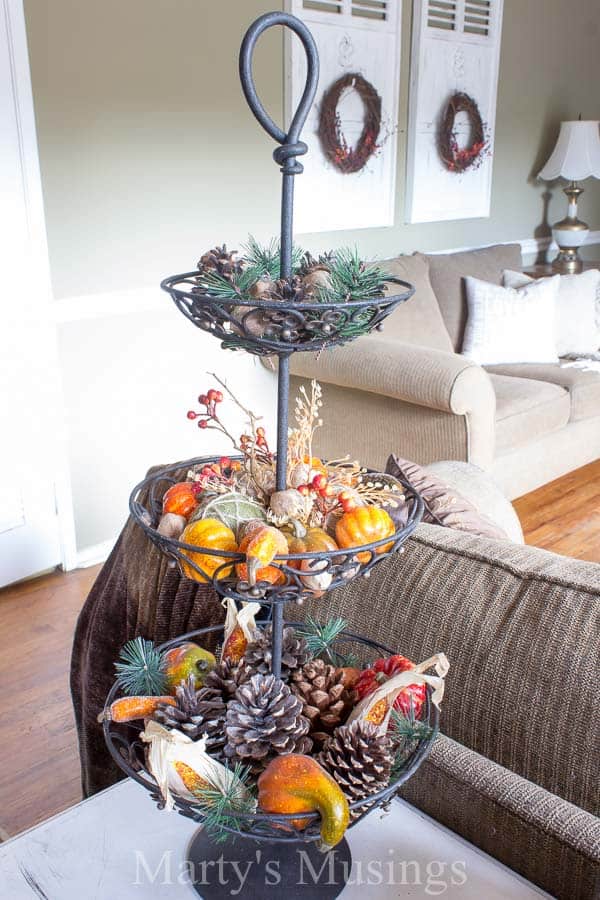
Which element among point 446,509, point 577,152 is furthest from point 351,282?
point 577,152

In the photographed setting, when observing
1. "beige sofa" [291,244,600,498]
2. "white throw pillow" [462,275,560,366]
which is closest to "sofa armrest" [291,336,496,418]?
"beige sofa" [291,244,600,498]

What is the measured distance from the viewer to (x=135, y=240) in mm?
2812

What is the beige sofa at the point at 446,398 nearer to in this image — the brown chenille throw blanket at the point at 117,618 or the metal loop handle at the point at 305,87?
the brown chenille throw blanket at the point at 117,618

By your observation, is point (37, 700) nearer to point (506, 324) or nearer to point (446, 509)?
point (446, 509)

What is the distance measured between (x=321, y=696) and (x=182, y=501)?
0.24m

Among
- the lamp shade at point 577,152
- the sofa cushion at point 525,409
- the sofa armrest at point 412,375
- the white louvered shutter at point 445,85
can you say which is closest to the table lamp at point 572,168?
the lamp shade at point 577,152

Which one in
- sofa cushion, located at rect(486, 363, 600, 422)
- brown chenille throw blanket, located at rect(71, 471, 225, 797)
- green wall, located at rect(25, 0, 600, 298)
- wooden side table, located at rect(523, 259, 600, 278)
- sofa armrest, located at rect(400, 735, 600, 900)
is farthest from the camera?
wooden side table, located at rect(523, 259, 600, 278)

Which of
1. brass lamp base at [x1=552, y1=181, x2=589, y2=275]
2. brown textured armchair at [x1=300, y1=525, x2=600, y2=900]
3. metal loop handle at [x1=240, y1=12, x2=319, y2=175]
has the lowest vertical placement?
brown textured armchair at [x1=300, y1=525, x2=600, y2=900]

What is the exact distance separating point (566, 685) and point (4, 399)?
215cm

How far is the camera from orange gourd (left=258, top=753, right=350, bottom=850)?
0.67 metres

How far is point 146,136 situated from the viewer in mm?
2744

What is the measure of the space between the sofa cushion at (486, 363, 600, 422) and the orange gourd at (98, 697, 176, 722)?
3020mm

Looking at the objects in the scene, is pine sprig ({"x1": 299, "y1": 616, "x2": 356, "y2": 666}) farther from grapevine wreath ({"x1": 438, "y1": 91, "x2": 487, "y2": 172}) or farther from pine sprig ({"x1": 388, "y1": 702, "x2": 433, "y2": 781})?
grapevine wreath ({"x1": 438, "y1": 91, "x2": 487, "y2": 172})

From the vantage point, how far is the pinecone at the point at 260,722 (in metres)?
0.74
